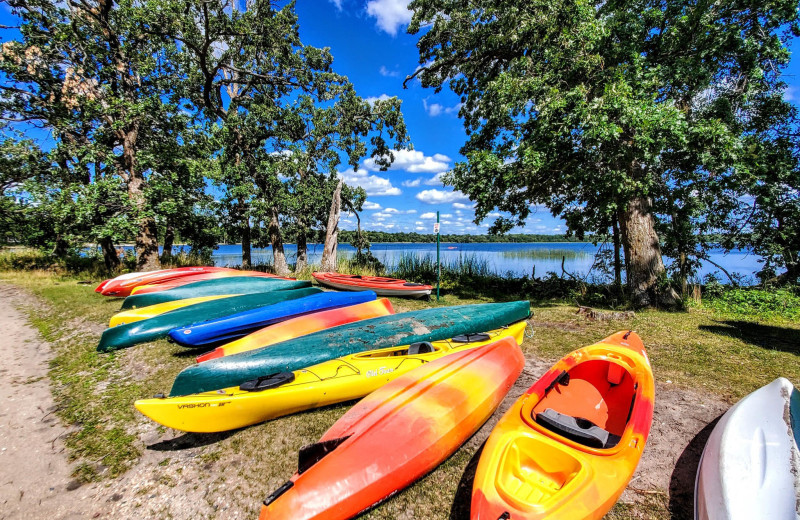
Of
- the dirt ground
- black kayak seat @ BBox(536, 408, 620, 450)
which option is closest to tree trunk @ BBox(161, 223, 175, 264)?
the dirt ground

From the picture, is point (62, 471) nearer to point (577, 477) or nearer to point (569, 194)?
point (577, 477)

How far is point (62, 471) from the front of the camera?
2.33 meters

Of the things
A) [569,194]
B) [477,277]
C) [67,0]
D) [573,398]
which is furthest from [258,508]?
[67,0]

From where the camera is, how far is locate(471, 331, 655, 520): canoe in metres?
1.59

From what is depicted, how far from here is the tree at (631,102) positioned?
5.60 m

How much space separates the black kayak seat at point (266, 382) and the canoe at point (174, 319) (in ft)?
9.54

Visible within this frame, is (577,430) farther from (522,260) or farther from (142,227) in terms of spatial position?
(522,260)

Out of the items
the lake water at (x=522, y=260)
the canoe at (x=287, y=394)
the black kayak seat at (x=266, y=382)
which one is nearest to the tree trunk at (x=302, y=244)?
the lake water at (x=522, y=260)

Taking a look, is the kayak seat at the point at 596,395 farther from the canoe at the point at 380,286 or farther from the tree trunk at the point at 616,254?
the tree trunk at the point at 616,254

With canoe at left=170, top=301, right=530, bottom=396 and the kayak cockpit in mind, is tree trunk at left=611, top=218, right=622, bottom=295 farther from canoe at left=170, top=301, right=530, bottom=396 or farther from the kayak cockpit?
the kayak cockpit

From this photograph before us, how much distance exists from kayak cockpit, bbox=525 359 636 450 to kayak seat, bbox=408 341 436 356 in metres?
1.35

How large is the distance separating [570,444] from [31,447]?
4333 millimetres

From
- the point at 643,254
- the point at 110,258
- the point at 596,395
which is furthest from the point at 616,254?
the point at 110,258

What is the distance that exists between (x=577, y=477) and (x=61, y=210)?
12550 millimetres
